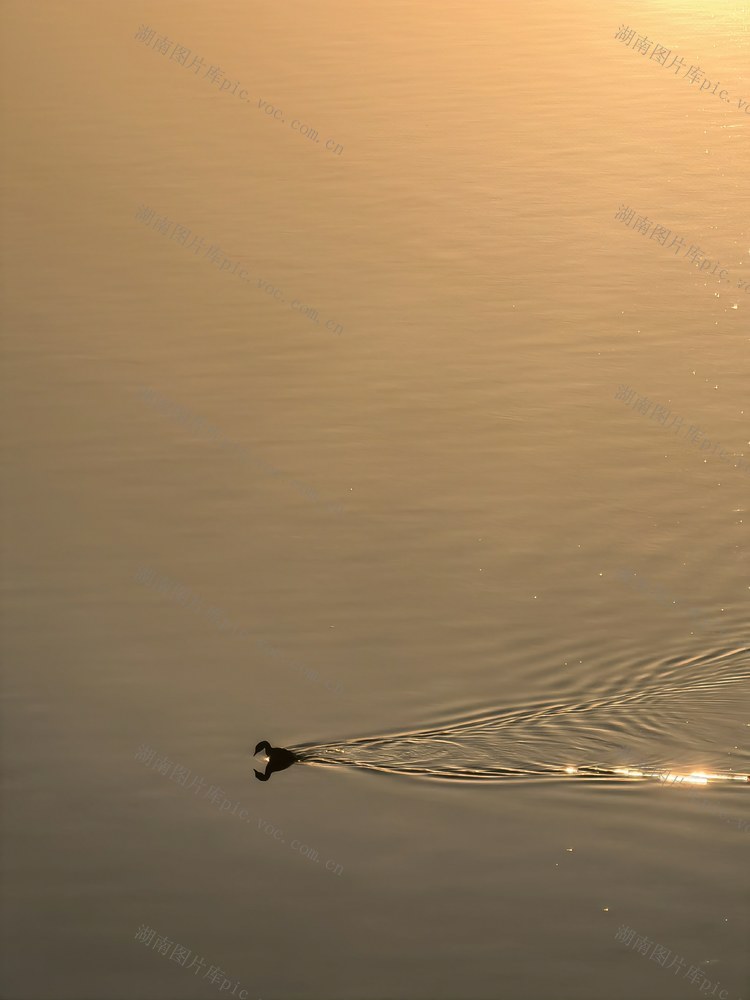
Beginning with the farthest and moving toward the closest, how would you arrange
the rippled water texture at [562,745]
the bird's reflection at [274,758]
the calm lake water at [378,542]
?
the bird's reflection at [274,758]
the rippled water texture at [562,745]
the calm lake water at [378,542]

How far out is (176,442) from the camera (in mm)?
10805

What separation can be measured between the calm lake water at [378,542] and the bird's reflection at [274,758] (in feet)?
0.33

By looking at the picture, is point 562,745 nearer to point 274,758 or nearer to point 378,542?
point 274,758

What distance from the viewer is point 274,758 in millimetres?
7371

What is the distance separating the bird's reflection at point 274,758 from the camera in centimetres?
729

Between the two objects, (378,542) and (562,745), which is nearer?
(562,745)

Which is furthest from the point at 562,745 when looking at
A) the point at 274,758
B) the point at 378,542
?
the point at 378,542

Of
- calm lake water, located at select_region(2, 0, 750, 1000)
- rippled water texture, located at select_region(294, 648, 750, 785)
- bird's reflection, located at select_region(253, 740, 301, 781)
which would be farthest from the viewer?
bird's reflection, located at select_region(253, 740, 301, 781)

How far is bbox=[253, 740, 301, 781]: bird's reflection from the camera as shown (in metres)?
7.29

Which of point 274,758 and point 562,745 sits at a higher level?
point 562,745

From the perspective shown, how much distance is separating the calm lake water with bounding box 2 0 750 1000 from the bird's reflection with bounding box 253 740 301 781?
101 mm

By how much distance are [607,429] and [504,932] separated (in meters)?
5.00

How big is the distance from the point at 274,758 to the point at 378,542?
231 cm

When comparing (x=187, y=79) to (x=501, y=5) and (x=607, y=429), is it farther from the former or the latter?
(x=607, y=429)
